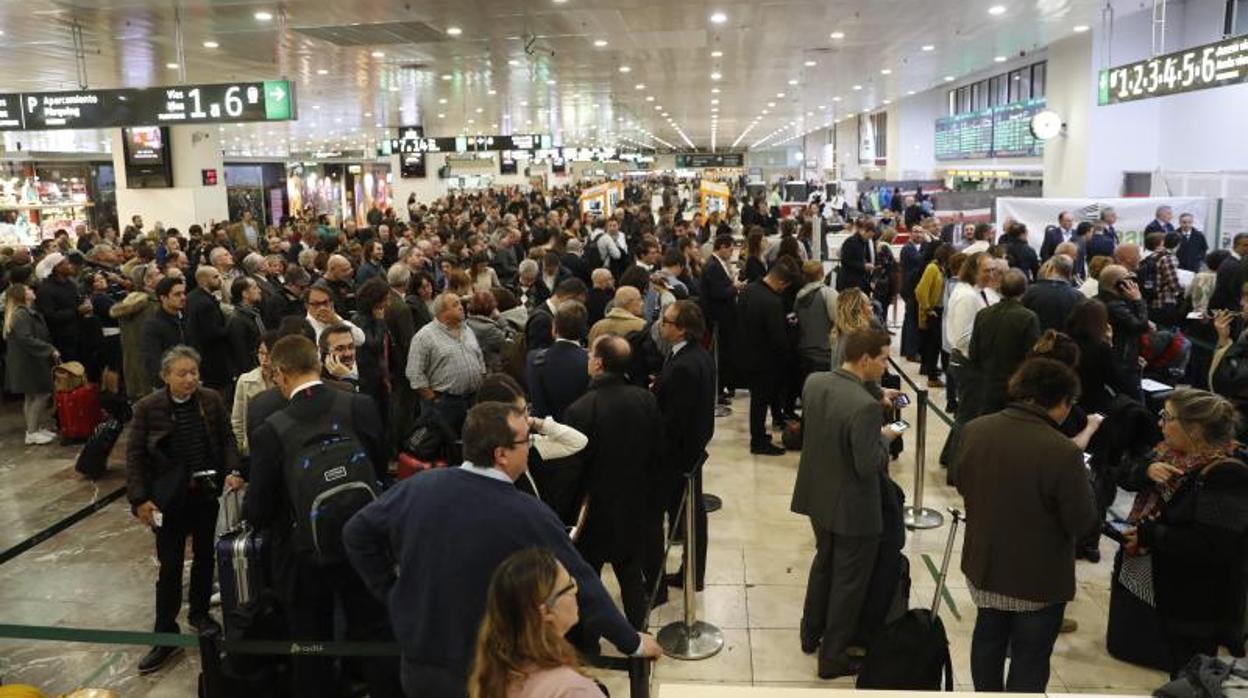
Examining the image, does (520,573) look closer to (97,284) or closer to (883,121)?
(97,284)

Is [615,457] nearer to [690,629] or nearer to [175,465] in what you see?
[690,629]

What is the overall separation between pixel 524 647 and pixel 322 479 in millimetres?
1854

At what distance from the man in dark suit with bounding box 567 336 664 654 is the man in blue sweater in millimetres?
1459

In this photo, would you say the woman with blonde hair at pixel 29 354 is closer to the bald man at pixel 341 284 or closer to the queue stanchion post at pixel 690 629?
the bald man at pixel 341 284

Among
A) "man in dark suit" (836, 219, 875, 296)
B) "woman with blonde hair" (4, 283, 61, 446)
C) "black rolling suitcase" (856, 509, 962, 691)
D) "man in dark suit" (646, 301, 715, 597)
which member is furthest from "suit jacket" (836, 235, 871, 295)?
"woman with blonde hair" (4, 283, 61, 446)

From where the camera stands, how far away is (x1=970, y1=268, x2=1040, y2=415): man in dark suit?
623cm

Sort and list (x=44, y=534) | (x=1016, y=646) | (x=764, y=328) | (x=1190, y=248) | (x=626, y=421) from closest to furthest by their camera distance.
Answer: (x=1016, y=646)
(x=626, y=421)
(x=44, y=534)
(x=764, y=328)
(x=1190, y=248)

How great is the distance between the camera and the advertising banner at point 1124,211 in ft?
44.4

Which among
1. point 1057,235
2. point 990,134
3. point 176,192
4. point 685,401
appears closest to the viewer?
point 685,401

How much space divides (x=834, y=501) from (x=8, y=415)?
10690 millimetres

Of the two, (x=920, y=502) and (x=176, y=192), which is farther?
(x=176, y=192)

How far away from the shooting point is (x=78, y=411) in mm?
9438

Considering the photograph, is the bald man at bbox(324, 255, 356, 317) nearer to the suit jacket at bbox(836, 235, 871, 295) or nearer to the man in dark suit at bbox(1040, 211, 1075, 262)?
the suit jacket at bbox(836, 235, 871, 295)

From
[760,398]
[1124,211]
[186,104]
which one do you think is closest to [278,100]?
[186,104]
